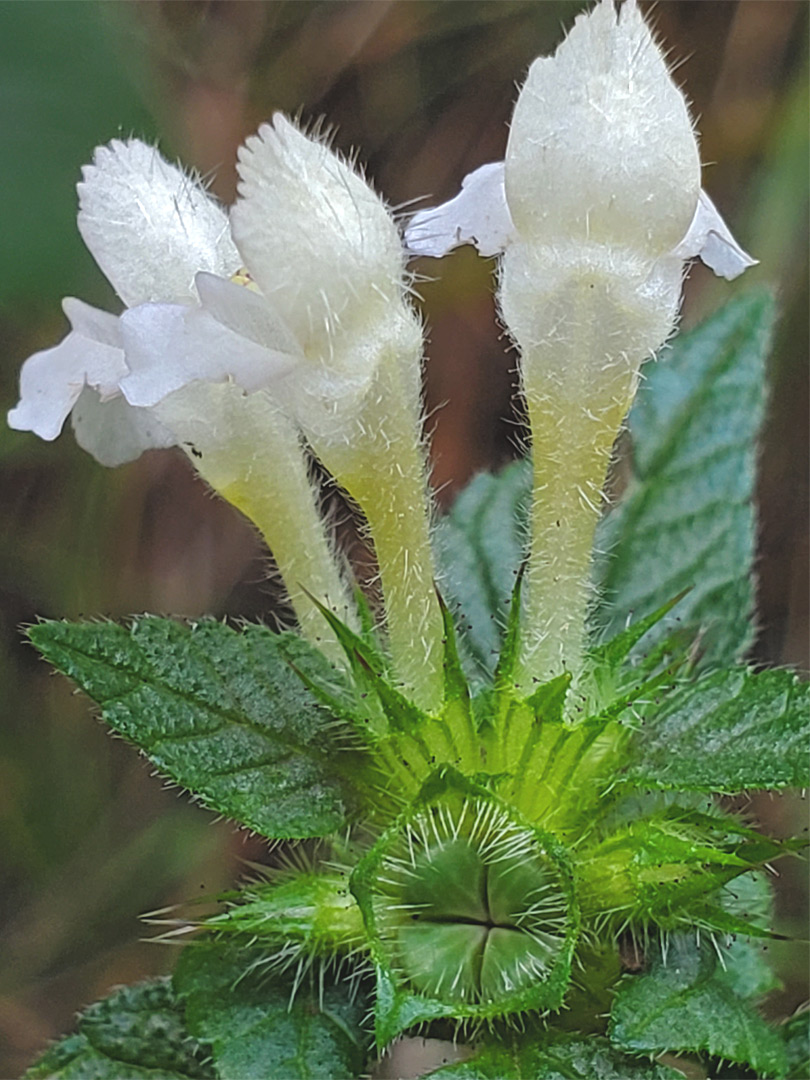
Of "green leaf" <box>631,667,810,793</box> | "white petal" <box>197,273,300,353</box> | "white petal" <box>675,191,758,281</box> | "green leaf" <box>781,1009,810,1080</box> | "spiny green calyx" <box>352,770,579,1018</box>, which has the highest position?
"white petal" <box>675,191,758,281</box>

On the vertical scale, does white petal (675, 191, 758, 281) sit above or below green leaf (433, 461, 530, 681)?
above

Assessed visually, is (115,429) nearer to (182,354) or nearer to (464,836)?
(182,354)

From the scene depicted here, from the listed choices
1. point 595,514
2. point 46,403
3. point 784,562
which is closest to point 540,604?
point 595,514

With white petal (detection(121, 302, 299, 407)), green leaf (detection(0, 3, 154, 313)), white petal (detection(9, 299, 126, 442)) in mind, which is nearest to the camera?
white petal (detection(121, 302, 299, 407))

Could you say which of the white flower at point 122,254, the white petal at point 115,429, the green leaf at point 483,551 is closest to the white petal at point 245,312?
the white flower at point 122,254

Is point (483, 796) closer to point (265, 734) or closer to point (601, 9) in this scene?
point (265, 734)

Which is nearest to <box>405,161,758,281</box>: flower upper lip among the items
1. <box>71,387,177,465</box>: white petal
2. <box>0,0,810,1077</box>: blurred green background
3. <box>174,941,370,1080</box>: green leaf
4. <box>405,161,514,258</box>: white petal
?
<box>405,161,514,258</box>: white petal

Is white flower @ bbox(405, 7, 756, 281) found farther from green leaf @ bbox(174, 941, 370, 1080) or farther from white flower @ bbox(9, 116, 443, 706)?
green leaf @ bbox(174, 941, 370, 1080)

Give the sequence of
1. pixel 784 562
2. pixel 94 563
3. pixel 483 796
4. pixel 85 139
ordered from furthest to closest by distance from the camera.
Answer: pixel 784 562 < pixel 94 563 < pixel 85 139 < pixel 483 796
